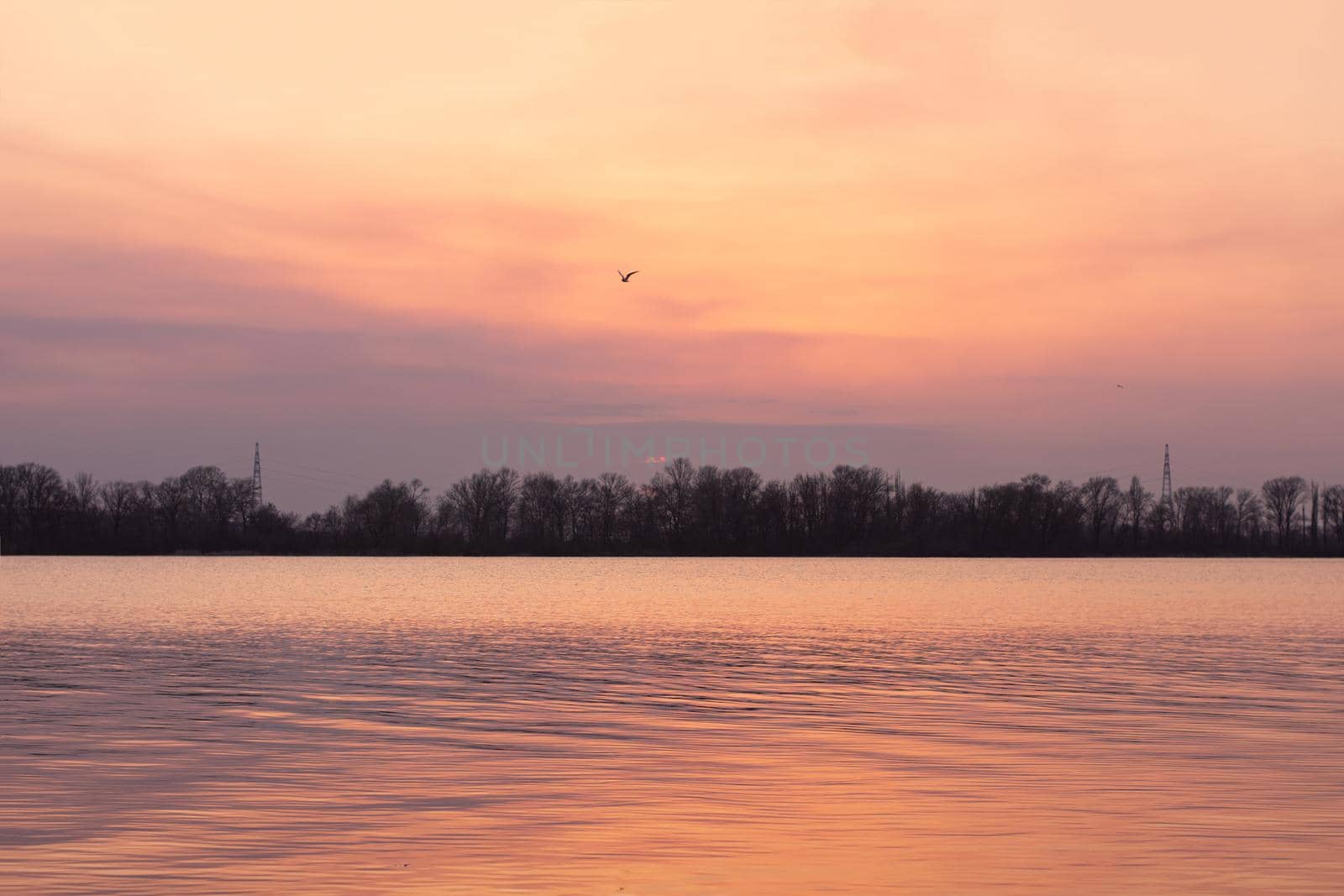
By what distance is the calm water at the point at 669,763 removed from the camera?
1409 centimetres

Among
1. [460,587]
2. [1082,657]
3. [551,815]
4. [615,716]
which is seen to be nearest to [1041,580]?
[460,587]

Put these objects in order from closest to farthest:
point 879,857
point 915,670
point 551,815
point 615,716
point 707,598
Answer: point 879,857
point 551,815
point 615,716
point 915,670
point 707,598

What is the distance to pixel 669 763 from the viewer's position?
68.8 ft

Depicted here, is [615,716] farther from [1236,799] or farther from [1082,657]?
[1082,657]

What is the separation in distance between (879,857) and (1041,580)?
123176mm

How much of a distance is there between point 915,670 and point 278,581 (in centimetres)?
10044

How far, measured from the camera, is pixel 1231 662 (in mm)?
40031

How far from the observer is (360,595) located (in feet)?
309

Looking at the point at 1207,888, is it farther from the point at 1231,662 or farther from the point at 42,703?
the point at 1231,662

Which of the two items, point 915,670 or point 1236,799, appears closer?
point 1236,799

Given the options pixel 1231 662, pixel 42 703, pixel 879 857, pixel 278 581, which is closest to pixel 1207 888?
pixel 879 857

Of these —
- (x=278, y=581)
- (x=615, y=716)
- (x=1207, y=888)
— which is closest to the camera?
(x=1207, y=888)

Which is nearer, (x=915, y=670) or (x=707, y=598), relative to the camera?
(x=915, y=670)

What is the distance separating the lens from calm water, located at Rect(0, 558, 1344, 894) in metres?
14.1
